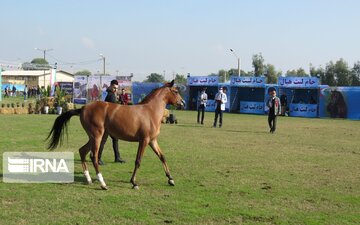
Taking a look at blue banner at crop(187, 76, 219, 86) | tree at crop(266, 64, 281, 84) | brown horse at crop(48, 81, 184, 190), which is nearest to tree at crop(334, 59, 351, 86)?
tree at crop(266, 64, 281, 84)

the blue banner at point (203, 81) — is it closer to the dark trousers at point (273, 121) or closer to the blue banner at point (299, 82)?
the blue banner at point (299, 82)

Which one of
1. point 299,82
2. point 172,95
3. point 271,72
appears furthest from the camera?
point 271,72

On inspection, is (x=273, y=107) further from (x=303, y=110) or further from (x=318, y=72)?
(x=318, y=72)

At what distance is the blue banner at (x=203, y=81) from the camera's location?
146ft

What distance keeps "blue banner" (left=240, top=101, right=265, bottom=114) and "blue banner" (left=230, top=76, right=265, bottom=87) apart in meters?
1.77

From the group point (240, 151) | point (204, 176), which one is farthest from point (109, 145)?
point (204, 176)

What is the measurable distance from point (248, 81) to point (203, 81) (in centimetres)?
462

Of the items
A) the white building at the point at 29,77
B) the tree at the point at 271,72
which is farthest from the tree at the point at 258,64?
the white building at the point at 29,77

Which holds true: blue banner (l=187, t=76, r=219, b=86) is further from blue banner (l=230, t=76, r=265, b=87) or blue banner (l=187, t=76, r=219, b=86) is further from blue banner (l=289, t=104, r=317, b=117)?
blue banner (l=289, t=104, r=317, b=117)

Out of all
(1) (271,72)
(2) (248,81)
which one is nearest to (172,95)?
(2) (248,81)

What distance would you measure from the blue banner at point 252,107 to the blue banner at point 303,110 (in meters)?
2.86

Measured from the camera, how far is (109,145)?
15.1 metres

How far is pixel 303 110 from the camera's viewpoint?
132 feet

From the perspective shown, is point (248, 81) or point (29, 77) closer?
point (248, 81)
